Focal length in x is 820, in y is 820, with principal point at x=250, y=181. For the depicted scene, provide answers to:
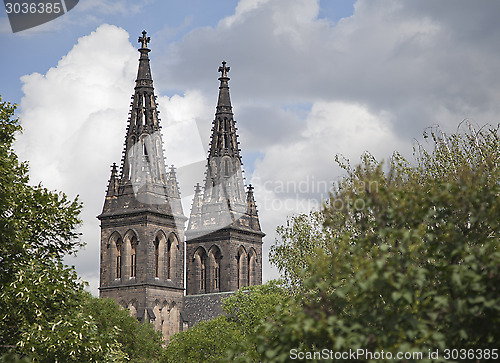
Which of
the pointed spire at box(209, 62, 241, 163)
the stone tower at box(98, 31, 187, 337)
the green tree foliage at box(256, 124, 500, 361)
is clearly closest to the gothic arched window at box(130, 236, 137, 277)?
the stone tower at box(98, 31, 187, 337)

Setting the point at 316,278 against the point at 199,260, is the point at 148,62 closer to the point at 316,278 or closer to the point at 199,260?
the point at 199,260

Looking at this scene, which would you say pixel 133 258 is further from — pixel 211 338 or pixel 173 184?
pixel 211 338

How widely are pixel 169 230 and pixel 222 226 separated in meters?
7.08

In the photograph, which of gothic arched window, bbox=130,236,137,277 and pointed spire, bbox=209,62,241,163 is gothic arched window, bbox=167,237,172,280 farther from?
pointed spire, bbox=209,62,241,163

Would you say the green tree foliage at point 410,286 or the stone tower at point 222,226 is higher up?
the stone tower at point 222,226

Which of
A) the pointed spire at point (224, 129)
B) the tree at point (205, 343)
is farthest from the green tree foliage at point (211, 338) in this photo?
the pointed spire at point (224, 129)

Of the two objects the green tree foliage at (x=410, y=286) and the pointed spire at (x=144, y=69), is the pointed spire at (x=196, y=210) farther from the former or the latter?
the green tree foliage at (x=410, y=286)

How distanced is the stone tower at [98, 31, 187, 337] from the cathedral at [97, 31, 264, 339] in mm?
107

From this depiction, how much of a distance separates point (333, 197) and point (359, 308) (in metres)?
4.54

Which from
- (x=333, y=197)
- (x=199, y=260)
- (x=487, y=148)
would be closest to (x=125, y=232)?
(x=199, y=260)

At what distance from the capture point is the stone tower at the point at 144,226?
285 ft

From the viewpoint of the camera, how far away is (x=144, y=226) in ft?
286

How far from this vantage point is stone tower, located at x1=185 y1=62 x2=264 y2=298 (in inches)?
3703

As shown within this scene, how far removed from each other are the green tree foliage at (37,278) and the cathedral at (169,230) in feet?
192
